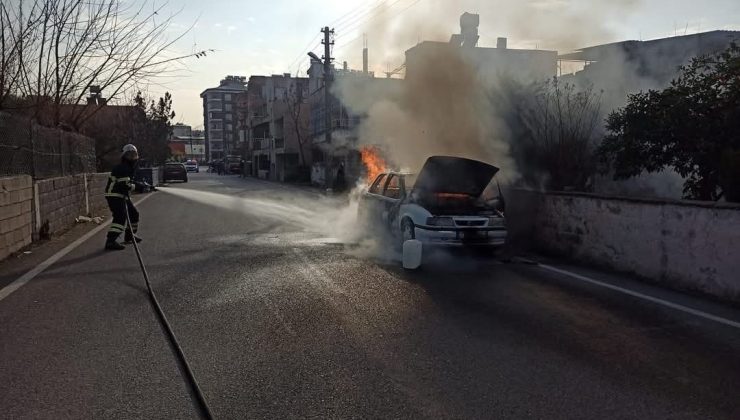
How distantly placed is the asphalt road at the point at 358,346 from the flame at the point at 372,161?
677 cm

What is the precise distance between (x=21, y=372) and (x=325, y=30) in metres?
29.2

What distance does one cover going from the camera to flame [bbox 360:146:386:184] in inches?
558

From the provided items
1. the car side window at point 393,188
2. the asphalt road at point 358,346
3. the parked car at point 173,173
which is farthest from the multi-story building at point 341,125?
the asphalt road at point 358,346

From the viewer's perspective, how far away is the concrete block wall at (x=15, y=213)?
7637 millimetres

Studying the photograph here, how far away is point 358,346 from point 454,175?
4.83 m

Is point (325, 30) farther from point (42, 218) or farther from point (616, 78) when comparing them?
point (42, 218)

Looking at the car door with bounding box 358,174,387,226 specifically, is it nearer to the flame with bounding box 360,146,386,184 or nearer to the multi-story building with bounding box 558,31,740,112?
the flame with bounding box 360,146,386,184

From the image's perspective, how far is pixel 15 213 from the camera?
8.16 m

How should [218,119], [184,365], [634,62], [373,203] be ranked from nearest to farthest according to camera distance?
[184,365] → [373,203] → [634,62] → [218,119]

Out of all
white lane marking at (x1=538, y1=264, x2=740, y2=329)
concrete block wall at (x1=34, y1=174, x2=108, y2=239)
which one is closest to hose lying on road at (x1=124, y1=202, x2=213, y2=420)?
white lane marking at (x1=538, y1=264, x2=740, y2=329)

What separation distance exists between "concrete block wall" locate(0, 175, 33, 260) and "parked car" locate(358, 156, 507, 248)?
552 cm

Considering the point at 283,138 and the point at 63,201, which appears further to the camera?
the point at 283,138

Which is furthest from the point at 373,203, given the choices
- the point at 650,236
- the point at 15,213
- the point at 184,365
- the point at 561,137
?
the point at 184,365

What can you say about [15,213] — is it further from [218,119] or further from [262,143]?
[218,119]
